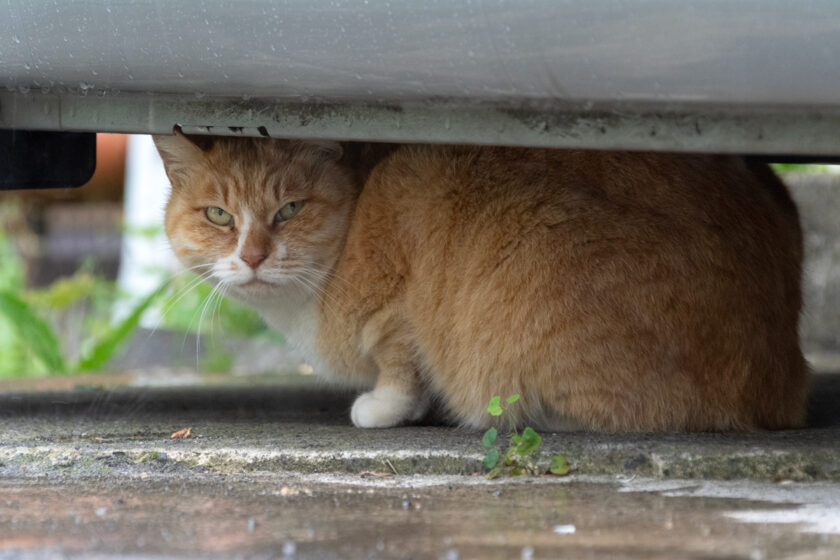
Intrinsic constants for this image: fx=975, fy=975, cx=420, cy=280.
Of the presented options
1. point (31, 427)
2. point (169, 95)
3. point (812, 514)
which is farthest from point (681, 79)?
point (31, 427)

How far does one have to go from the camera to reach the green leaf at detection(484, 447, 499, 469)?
215 centimetres

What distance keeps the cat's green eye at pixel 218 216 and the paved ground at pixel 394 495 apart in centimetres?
58

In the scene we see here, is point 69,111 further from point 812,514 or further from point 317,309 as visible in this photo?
point 812,514

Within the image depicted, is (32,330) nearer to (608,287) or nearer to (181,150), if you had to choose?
(181,150)

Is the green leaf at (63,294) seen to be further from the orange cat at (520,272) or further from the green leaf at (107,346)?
the orange cat at (520,272)

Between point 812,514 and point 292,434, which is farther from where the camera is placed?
point 292,434

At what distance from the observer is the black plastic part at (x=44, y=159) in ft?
8.94

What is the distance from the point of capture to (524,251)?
2453 millimetres

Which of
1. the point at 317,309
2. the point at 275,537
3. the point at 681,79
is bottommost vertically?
the point at 275,537

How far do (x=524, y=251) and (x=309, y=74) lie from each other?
761mm

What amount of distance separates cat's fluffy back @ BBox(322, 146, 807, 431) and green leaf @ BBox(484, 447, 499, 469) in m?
0.35

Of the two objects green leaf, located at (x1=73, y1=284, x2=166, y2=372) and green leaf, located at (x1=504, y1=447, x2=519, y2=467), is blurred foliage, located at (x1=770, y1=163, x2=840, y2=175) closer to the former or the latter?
green leaf, located at (x1=73, y1=284, x2=166, y2=372)

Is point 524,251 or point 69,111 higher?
point 69,111

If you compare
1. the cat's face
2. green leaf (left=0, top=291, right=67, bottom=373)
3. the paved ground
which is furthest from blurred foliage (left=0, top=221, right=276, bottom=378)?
the paved ground
